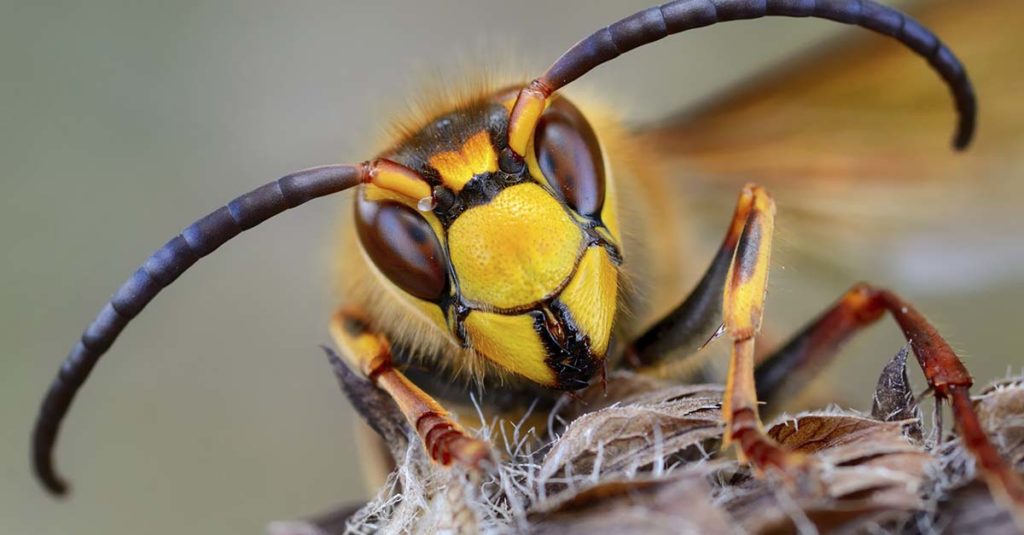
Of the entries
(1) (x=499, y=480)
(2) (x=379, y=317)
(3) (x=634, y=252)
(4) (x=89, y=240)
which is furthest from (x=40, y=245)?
(1) (x=499, y=480)

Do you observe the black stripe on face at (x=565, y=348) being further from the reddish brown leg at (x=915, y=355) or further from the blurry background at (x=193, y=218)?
the blurry background at (x=193, y=218)

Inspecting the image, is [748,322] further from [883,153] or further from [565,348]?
[883,153]

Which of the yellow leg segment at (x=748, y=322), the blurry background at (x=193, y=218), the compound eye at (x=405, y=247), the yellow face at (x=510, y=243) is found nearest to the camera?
the yellow leg segment at (x=748, y=322)

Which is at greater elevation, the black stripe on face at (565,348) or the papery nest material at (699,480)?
the black stripe on face at (565,348)

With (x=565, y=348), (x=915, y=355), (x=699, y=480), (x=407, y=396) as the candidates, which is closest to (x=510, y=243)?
(x=565, y=348)

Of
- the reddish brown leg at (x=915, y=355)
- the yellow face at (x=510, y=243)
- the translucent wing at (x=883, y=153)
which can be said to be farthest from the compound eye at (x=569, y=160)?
the translucent wing at (x=883, y=153)

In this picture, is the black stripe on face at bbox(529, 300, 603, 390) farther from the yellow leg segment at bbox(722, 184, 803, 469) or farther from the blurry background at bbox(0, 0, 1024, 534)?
the blurry background at bbox(0, 0, 1024, 534)

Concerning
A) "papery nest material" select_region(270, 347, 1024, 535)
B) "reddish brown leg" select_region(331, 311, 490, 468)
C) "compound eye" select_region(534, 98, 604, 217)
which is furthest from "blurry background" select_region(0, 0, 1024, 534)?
"papery nest material" select_region(270, 347, 1024, 535)
